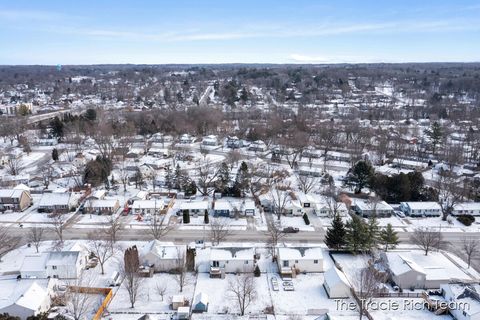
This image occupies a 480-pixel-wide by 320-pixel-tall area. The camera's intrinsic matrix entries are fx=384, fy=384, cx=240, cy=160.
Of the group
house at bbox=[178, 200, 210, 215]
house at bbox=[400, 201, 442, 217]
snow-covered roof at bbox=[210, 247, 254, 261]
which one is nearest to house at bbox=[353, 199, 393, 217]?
house at bbox=[400, 201, 442, 217]

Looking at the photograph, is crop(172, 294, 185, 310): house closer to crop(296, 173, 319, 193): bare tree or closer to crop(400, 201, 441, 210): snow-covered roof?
crop(296, 173, 319, 193): bare tree

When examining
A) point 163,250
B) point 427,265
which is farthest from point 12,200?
point 427,265

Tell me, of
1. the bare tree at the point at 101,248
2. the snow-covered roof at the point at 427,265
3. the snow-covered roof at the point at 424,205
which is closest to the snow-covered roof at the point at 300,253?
the snow-covered roof at the point at 427,265

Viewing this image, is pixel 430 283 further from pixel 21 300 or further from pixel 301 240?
pixel 21 300

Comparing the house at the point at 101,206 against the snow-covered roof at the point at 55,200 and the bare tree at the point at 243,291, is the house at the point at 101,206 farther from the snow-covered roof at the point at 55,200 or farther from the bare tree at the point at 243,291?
the bare tree at the point at 243,291

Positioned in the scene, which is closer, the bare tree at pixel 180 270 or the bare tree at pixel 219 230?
the bare tree at pixel 180 270
